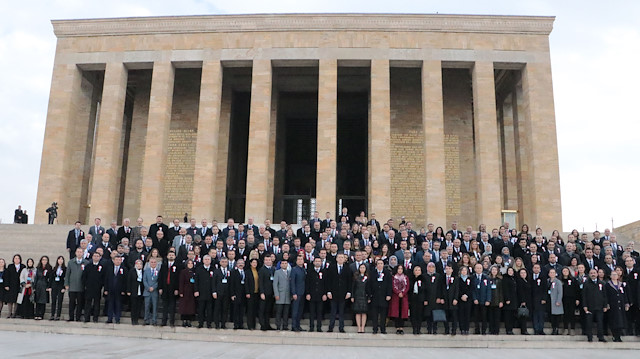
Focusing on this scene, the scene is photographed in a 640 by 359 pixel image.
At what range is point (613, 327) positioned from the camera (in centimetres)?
1005

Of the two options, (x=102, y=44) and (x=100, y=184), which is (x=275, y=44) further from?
(x=100, y=184)

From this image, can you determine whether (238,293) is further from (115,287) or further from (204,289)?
(115,287)

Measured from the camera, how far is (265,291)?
10.3 meters

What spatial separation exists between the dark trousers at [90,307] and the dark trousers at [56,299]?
67 centimetres

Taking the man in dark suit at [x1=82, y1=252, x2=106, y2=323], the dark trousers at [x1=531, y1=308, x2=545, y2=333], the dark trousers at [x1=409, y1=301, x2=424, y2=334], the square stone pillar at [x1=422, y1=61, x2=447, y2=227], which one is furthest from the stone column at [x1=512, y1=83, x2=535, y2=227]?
the man in dark suit at [x1=82, y1=252, x2=106, y2=323]

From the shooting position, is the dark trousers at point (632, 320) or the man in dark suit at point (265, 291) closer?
the man in dark suit at point (265, 291)

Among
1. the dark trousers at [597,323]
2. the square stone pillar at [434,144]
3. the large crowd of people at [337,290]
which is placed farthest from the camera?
the square stone pillar at [434,144]

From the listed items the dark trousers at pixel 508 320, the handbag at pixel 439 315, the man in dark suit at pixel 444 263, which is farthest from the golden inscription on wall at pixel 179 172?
the dark trousers at pixel 508 320

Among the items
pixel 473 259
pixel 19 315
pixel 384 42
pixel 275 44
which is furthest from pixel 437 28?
pixel 19 315

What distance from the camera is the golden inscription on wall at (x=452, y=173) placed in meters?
23.7

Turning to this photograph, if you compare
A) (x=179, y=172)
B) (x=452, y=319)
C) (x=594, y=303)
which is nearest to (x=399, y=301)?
(x=452, y=319)

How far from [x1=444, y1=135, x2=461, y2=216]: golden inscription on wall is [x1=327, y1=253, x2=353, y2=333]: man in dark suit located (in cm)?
1410

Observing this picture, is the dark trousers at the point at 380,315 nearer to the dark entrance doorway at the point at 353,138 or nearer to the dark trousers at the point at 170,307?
the dark trousers at the point at 170,307

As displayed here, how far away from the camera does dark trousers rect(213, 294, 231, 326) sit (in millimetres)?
10359
